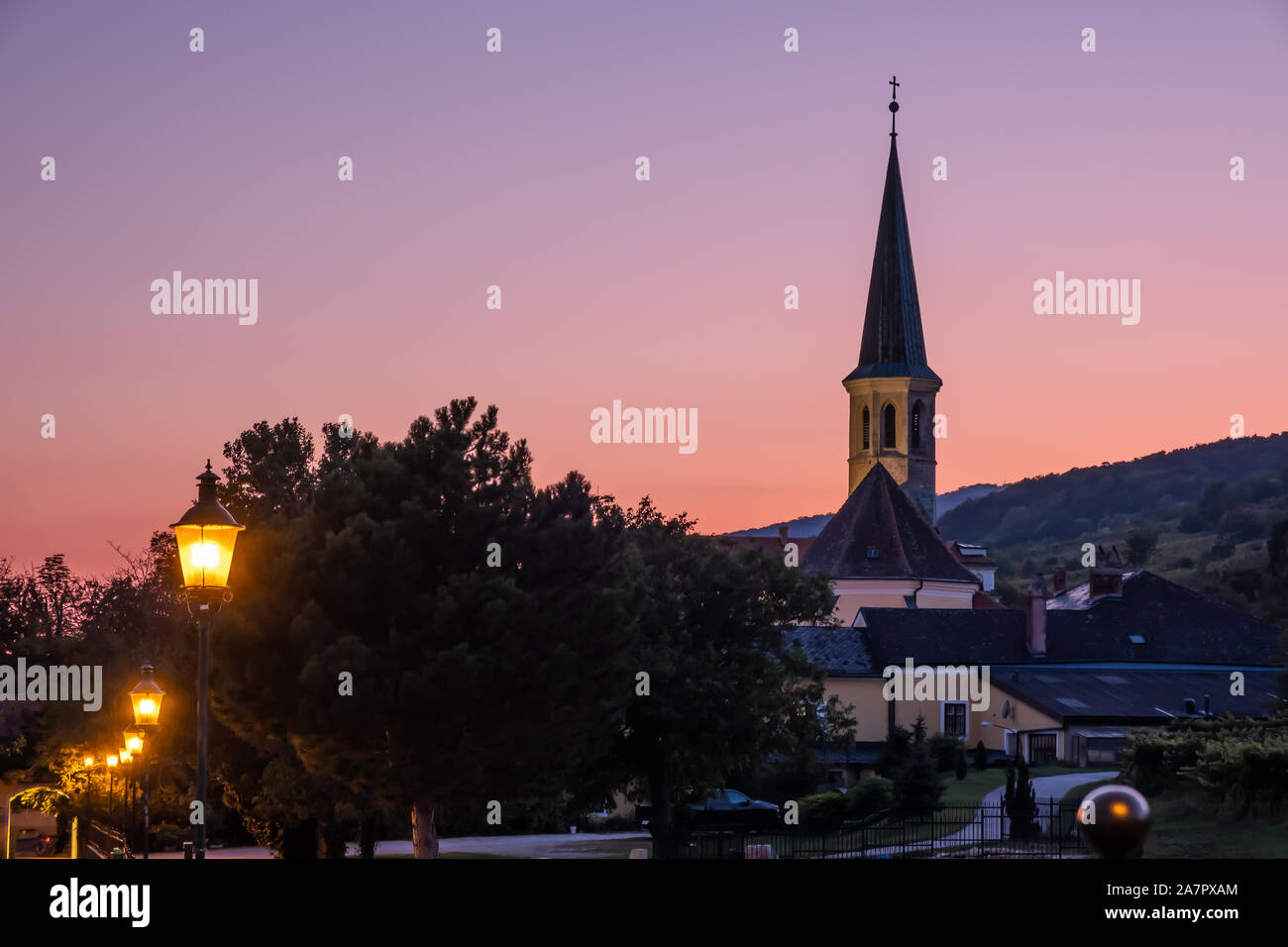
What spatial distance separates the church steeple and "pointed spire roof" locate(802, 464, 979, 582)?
2284 cm

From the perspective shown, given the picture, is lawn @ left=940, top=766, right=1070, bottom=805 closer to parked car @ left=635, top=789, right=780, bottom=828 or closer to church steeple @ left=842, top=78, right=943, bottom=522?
parked car @ left=635, top=789, right=780, bottom=828

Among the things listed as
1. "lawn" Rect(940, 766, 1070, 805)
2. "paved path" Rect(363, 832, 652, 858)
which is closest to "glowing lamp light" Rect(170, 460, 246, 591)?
"paved path" Rect(363, 832, 652, 858)

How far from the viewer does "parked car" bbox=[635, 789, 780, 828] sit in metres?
52.9

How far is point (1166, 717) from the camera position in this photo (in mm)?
60375

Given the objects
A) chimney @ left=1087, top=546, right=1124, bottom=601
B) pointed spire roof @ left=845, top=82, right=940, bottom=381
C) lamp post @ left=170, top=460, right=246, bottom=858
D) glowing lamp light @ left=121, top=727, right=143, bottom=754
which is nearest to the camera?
lamp post @ left=170, top=460, right=246, bottom=858

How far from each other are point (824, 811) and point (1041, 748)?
44.1 ft

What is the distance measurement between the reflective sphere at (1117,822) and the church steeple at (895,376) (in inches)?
4680

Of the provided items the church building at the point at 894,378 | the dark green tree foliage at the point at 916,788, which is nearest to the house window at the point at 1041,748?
the dark green tree foliage at the point at 916,788

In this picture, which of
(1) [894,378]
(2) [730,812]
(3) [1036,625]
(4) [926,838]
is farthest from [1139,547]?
(4) [926,838]

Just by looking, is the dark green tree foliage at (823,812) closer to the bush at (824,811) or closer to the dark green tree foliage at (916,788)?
the bush at (824,811)

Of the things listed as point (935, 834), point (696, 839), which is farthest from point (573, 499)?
point (935, 834)

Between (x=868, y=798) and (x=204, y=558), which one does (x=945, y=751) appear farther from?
(x=204, y=558)
